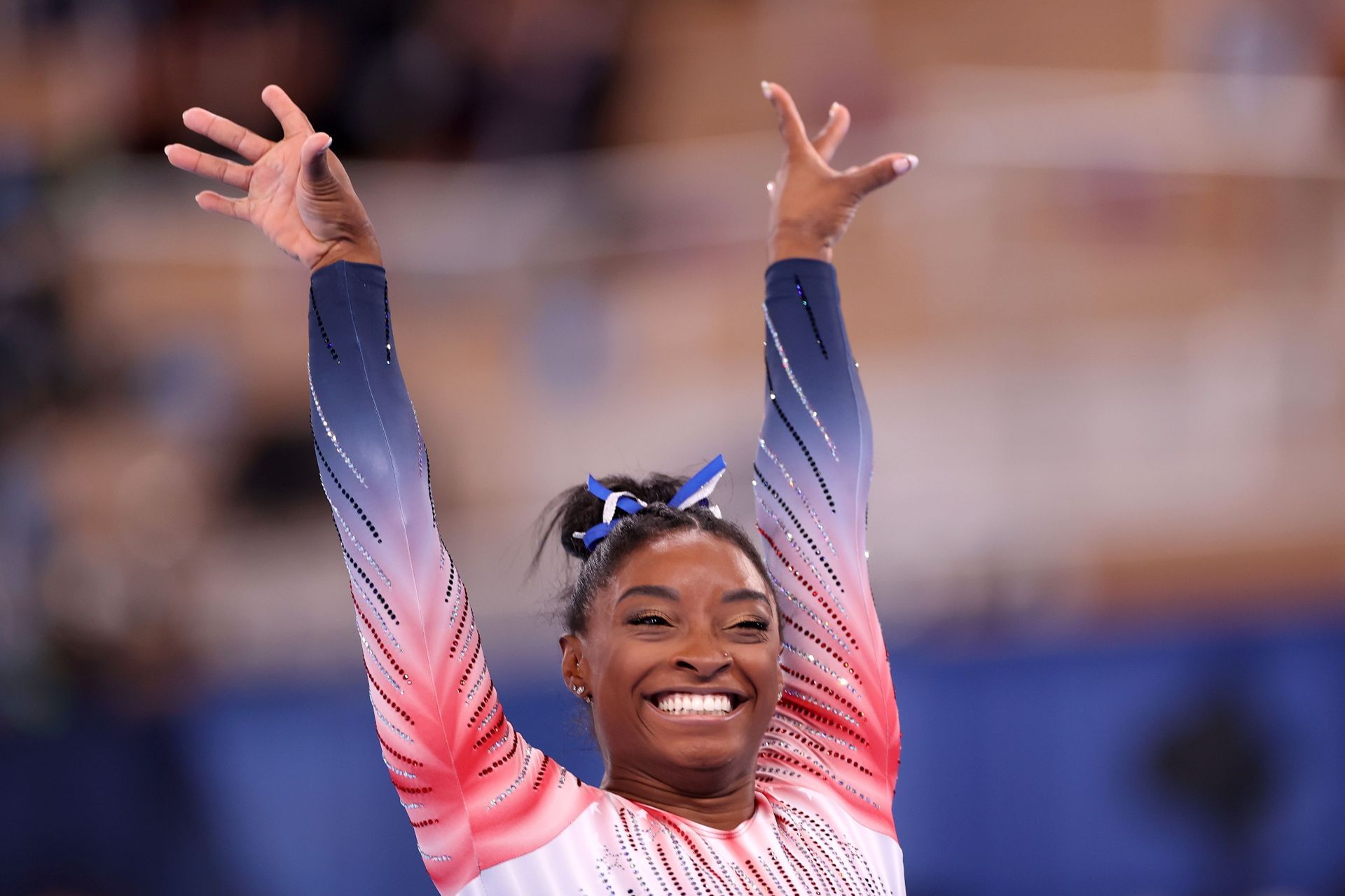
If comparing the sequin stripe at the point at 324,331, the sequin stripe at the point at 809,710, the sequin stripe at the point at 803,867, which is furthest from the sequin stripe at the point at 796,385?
the sequin stripe at the point at 324,331

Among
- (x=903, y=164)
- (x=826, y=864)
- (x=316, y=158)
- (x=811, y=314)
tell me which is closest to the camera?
(x=316, y=158)

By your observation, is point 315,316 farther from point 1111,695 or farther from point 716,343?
point 716,343

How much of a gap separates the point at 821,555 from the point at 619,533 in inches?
12.3

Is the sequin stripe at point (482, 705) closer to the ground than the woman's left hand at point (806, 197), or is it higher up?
closer to the ground

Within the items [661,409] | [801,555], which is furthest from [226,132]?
[661,409]

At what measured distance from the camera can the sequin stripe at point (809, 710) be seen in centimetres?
215

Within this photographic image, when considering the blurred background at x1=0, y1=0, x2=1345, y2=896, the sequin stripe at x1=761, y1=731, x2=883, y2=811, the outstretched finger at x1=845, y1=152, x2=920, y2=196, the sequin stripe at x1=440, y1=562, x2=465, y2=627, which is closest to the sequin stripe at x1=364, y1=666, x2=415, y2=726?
the sequin stripe at x1=440, y1=562, x2=465, y2=627

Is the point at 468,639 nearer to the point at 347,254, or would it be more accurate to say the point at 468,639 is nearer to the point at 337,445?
the point at 337,445

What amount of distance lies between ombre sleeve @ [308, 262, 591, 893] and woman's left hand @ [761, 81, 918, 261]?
0.67m

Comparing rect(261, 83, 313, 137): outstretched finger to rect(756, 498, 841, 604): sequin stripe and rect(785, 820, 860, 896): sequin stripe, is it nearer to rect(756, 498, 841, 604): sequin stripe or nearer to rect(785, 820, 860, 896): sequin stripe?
rect(756, 498, 841, 604): sequin stripe

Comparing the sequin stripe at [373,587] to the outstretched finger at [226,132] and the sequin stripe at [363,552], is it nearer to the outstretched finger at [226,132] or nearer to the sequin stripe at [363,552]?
the sequin stripe at [363,552]

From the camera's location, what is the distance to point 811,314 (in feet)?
7.25

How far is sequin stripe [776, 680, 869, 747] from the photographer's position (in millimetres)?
2150

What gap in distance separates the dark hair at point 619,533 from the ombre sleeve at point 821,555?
105mm
